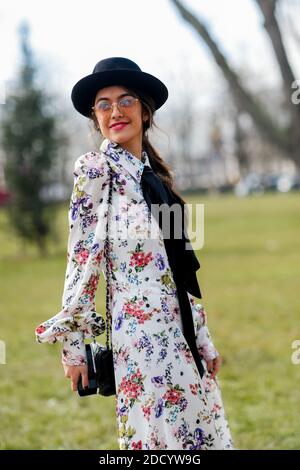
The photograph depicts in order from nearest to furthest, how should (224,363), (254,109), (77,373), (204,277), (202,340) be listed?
1. (77,373)
2. (202,340)
3. (254,109)
4. (224,363)
5. (204,277)

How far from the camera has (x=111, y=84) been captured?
2562 mm

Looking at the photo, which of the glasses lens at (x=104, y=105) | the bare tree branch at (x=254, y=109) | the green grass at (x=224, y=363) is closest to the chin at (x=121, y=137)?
the glasses lens at (x=104, y=105)

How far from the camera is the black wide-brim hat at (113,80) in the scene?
2.53 meters

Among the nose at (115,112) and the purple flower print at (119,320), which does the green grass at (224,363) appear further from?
the nose at (115,112)

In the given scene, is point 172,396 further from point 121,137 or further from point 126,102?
point 126,102

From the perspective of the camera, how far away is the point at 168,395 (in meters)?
2.43

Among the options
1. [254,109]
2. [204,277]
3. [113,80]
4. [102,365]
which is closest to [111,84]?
[113,80]

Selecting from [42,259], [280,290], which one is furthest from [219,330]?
[42,259]

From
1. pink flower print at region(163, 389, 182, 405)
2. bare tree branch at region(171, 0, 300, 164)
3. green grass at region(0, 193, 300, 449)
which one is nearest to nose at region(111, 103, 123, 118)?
pink flower print at region(163, 389, 182, 405)

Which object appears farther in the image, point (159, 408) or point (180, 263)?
point (180, 263)

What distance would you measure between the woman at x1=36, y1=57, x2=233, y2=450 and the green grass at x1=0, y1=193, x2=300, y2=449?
5.48 feet

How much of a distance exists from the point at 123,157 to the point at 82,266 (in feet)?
1.52

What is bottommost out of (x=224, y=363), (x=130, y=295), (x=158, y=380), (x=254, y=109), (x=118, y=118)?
(x=224, y=363)

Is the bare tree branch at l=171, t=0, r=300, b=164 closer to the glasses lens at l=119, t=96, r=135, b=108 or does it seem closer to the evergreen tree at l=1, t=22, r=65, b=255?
the glasses lens at l=119, t=96, r=135, b=108
